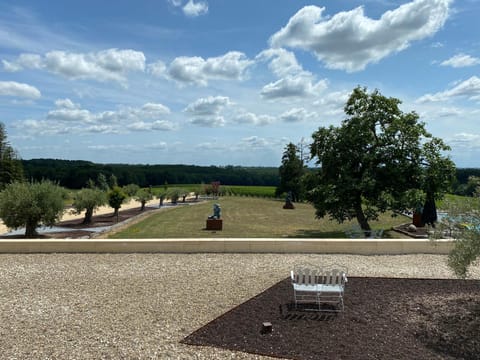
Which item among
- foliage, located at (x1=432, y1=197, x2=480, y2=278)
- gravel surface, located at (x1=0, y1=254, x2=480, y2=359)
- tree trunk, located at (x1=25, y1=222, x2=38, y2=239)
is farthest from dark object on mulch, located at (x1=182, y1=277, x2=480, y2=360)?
tree trunk, located at (x1=25, y1=222, x2=38, y2=239)

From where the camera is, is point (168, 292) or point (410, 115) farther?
point (410, 115)

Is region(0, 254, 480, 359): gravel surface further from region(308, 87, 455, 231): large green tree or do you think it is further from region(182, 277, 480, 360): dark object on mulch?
region(308, 87, 455, 231): large green tree

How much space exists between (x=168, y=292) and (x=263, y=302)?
A: 1969 millimetres

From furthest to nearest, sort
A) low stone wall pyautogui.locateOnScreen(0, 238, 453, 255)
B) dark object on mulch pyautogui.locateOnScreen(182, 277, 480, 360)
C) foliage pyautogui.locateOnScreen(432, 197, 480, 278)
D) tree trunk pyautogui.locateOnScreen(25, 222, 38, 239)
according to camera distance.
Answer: tree trunk pyautogui.locateOnScreen(25, 222, 38, 239) → low stone wall pyautogui.locateOnScreen(0, 238, 453, 255) → foliage pyautogui.locateOnScreen(432, 197, 480, 278) → dark object on mulch pyautogui.locateOnScreen(182, 277, 480, 360)

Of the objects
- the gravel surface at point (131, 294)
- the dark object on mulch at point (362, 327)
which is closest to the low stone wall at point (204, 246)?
the gravel surface at point (131, 294)

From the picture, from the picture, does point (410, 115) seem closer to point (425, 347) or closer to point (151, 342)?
point (425, 347)

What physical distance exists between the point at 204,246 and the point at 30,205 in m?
9.85

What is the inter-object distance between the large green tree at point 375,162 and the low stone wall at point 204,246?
5406 mm

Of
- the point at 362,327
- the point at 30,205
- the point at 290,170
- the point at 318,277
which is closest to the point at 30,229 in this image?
the point at 30,205

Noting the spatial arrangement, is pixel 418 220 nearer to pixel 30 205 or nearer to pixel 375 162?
pixel 375 162

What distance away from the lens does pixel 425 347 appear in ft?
16.8

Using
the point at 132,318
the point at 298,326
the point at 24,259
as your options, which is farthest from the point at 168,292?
the point at 24,259

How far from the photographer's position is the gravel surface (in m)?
5.14

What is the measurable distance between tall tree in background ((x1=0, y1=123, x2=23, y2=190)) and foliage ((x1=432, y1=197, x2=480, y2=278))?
193 feet
